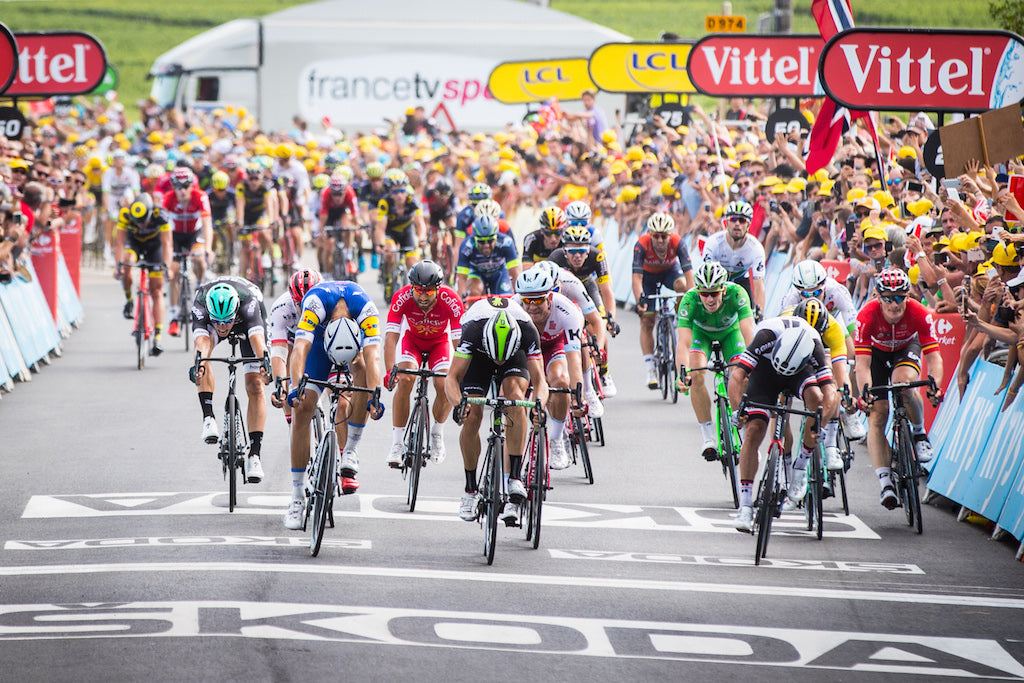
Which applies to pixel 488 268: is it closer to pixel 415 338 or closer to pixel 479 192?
pixel 479 192

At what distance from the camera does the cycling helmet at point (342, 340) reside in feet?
34.9

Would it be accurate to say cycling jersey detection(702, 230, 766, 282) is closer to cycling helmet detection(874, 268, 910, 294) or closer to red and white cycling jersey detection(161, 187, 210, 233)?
cycling helmet detection(874, 268, 910, 294)

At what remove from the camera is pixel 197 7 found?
96125 millimetres

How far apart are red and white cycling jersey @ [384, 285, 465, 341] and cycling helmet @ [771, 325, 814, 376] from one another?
98.7 inches

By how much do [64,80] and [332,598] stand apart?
12.3m

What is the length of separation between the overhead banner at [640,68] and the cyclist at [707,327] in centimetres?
1359

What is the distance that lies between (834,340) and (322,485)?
3873mm

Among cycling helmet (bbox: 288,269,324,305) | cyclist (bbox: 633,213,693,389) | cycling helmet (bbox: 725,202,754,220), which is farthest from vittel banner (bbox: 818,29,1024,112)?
cycling helmet (bbox: 288,269,324,305)

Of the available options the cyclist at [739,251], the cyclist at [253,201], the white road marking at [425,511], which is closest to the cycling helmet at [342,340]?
the white road marking at [425,511]

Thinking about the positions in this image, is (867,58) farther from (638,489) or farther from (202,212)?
(202,212)

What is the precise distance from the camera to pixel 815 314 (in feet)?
36.4

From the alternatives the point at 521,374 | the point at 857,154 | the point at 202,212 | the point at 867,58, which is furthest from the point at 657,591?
the point at 202,212

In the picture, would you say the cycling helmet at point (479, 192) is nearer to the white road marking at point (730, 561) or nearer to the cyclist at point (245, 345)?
the cyclist at point (245, 345)

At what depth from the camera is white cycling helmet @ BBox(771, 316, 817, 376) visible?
10.5m
